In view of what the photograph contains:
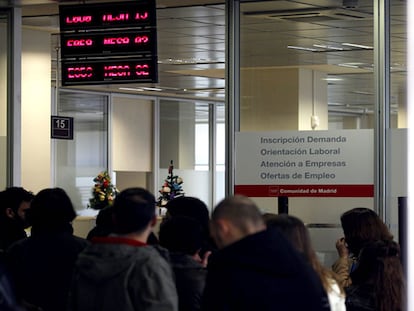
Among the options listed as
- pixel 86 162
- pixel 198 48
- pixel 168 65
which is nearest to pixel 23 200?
pixel 198 48

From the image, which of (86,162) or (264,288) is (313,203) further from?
(86,162)

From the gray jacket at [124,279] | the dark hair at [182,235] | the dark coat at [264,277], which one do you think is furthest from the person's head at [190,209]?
the dark coat at [264,277]

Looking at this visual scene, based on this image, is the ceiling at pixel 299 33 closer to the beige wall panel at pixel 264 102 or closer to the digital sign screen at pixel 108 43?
the beige wall panel at pixel 264 102

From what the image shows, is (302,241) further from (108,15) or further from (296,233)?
(108,15)

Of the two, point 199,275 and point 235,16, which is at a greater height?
point 235,16

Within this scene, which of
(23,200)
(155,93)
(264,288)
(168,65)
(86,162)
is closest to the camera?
(264,288)

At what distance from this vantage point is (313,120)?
870 centimetres

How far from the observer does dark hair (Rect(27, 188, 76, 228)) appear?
4641mm

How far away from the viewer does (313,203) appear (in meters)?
7.61

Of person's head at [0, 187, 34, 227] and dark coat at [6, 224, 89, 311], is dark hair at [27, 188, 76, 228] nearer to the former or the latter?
dark coat at [6, 224, 89, 311]

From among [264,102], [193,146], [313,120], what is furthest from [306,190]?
[193,146]

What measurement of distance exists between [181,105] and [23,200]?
44.9 feet

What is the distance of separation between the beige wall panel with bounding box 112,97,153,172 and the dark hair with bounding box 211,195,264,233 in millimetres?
14701

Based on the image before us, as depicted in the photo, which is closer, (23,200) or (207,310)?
(207,310)
